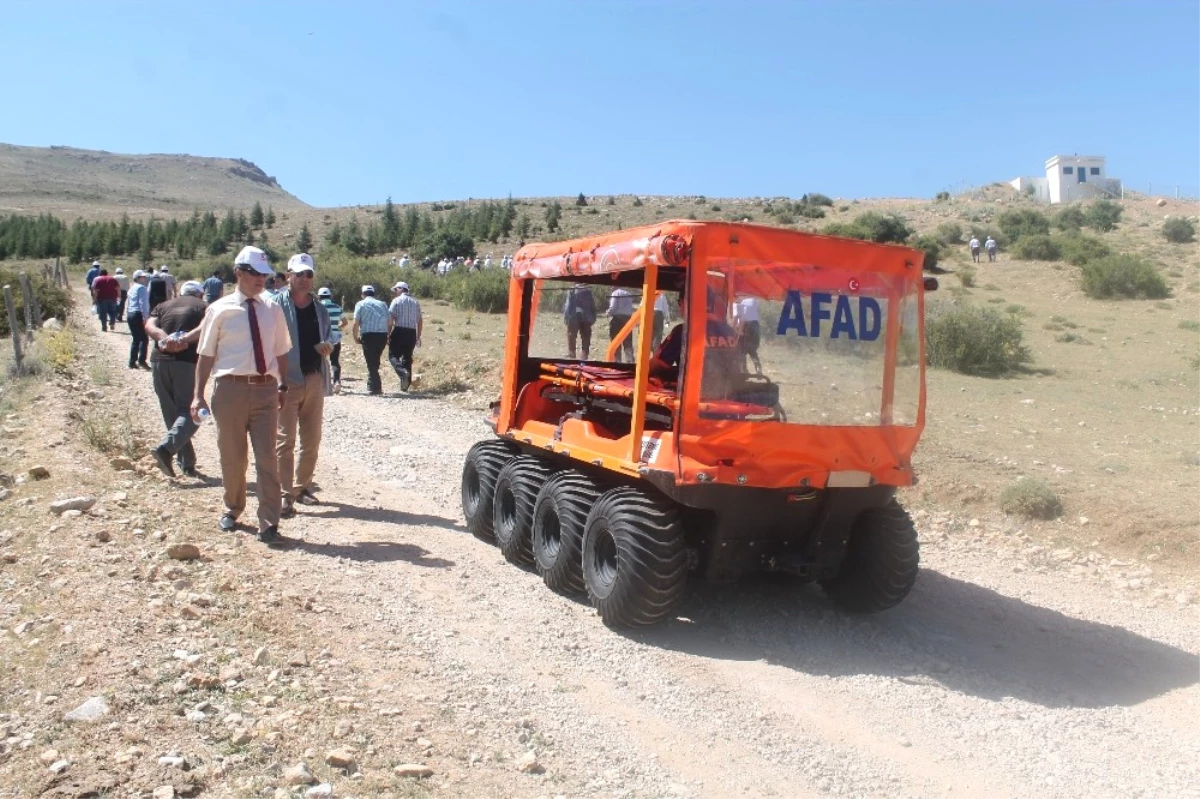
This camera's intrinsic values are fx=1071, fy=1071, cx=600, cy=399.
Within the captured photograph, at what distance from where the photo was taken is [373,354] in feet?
52.0

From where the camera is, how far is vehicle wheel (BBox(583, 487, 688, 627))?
572 cm

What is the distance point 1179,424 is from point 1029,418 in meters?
1.91

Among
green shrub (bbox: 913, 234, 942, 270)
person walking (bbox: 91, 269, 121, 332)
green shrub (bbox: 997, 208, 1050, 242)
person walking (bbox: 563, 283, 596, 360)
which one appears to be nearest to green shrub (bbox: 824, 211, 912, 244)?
green shrub (bbox: 913, 234, 942, 270)

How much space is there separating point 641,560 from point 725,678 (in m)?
0.75

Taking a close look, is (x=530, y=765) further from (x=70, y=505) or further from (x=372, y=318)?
(x=372, y=318)

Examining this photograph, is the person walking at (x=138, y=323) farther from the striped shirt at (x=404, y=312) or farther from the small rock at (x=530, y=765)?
the small rock at (x=530, y=765)

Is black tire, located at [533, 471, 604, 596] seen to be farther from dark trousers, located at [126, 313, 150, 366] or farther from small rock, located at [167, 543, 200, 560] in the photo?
dark trousers, located at [126, 313, 150, 366]

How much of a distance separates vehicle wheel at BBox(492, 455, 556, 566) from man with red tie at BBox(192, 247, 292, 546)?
1516mm

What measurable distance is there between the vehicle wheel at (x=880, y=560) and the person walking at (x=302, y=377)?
4.21 metres

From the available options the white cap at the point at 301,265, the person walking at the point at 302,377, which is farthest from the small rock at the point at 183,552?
the white cap at the point at 301,265

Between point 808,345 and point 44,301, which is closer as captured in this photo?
point 808,345

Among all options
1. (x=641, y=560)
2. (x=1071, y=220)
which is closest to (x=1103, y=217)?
(x=1071, y=220)

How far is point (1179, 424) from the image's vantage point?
553 inches

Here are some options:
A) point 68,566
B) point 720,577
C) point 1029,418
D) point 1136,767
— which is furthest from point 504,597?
point 1029,418
